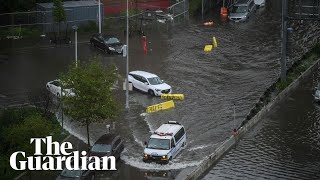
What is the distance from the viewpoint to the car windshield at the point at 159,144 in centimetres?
3206

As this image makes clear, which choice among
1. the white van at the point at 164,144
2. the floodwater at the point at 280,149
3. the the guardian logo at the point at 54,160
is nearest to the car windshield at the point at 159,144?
the white van at the point at 164,144

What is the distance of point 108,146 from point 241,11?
123 feet

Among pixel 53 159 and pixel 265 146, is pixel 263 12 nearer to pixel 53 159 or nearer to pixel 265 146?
pixel 265 146

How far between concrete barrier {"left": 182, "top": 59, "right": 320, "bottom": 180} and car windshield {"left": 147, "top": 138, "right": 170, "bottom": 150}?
6.53 ft

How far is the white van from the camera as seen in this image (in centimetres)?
Result: 3170

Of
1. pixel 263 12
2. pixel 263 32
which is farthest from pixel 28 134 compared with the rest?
pixel 263 12

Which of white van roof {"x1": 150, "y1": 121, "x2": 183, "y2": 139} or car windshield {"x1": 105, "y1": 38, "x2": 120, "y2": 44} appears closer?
white van roof {"x1": 150, "y1": 121, "x2": 183, "y2": 139}

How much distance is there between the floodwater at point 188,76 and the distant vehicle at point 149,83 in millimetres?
564

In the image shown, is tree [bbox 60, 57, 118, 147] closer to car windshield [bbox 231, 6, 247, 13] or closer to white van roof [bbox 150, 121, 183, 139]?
white van roof [bbox 150, 121, 183, 139]

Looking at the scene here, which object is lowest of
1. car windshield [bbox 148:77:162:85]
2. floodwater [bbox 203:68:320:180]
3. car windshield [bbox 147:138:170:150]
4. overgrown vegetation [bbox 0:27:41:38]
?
floodwater [bbox 203:68:320:180]

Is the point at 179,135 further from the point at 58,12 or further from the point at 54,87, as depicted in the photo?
the point at 58,12

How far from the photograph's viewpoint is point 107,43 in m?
52.1

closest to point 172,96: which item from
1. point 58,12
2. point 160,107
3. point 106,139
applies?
point 160,107

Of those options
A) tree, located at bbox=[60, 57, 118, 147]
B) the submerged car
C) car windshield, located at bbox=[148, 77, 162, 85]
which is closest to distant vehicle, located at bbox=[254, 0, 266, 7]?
car windshield, located at bbox=[148, 77, 162, 85]
